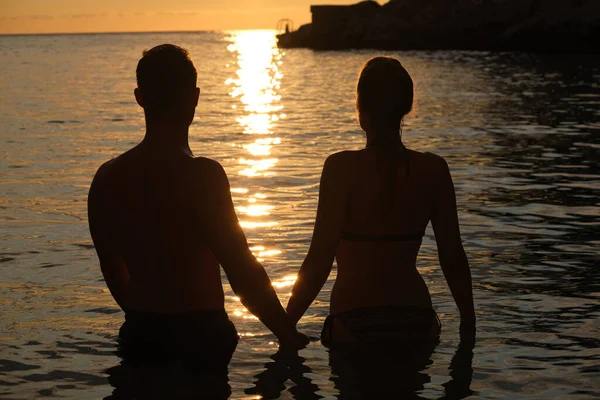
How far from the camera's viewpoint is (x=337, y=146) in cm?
2164

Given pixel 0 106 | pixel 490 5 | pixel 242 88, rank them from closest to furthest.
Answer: pixel 0 106
pixel 242 88
pixel 490 5

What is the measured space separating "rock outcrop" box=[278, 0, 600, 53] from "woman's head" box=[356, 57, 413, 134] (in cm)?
8028

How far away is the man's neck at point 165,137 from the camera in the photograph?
418cm

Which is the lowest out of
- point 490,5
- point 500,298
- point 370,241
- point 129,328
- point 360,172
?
point 500,298

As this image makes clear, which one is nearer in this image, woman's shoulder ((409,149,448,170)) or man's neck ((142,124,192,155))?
man's neck ((142,124,192,155))

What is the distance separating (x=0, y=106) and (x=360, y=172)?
3125cm

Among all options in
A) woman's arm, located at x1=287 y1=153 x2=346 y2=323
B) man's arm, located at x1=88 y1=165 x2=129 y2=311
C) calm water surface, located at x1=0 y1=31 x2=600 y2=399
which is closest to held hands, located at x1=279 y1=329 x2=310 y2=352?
woman's arm, located at x1=287 y1=153 x2=346 y2=323

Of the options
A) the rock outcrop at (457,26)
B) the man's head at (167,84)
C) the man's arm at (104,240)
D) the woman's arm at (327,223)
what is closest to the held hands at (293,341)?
the woman's arm at (327,223)

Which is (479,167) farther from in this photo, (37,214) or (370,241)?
(370,241)

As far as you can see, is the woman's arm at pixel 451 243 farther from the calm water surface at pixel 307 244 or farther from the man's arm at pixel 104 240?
the man's arm at pixel 104 240

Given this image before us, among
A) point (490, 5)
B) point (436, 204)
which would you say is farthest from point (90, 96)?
point (490, 5)

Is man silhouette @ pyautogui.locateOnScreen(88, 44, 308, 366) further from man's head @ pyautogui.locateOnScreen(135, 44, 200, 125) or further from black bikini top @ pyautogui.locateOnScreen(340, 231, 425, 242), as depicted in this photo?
black bikini top @ pyautogui.locateOnScreen(340, 231, 425, 242)

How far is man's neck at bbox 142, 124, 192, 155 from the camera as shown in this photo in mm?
4184

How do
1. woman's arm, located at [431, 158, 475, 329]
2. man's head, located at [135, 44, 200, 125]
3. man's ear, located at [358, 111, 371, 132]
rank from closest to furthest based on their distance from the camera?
man's head, located at [135, 44, 200, 125] < man's ear, located at [358, 111, 371, 132] < woman's arm, located at [431, 158, 475, 329]
